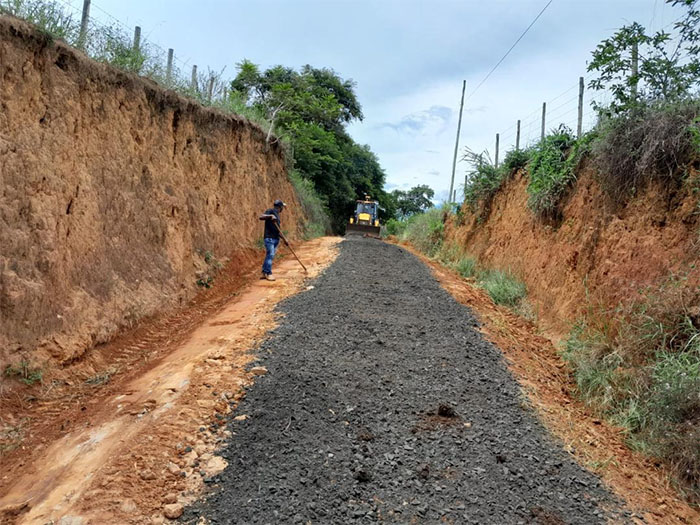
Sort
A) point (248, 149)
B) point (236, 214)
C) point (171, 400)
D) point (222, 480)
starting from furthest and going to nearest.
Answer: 1. point (248, 149)
2. point (236, 214)
3. point (171, 400)
4. point (222, 480)

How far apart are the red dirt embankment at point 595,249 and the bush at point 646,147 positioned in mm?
218

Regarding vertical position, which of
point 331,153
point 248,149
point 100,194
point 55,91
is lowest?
point 100,194

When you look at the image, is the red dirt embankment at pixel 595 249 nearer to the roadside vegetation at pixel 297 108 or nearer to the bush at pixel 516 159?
the bush at pixel 516 159

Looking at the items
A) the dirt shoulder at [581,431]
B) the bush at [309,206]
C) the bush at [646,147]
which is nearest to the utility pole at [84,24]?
the dirt shoulder at [581,431]

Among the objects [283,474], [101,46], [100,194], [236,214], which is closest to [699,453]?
[283,474]

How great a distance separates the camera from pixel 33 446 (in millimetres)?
3832

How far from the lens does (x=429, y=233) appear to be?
18.5 m

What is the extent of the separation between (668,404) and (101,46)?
864 centimetres

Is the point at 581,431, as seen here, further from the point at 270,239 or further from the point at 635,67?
the point at 270,239

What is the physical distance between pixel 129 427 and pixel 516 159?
993 centimetres

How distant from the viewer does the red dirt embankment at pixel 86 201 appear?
4.87 m

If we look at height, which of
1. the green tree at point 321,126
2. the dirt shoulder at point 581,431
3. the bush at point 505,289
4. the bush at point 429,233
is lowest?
the dirt shoulder at point 581,431

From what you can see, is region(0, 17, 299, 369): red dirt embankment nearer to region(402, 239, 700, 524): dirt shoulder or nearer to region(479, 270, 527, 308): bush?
region(402, 239, 700, 524): dirt shoulder

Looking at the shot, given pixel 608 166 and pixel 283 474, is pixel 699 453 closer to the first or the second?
pixel 283 474
